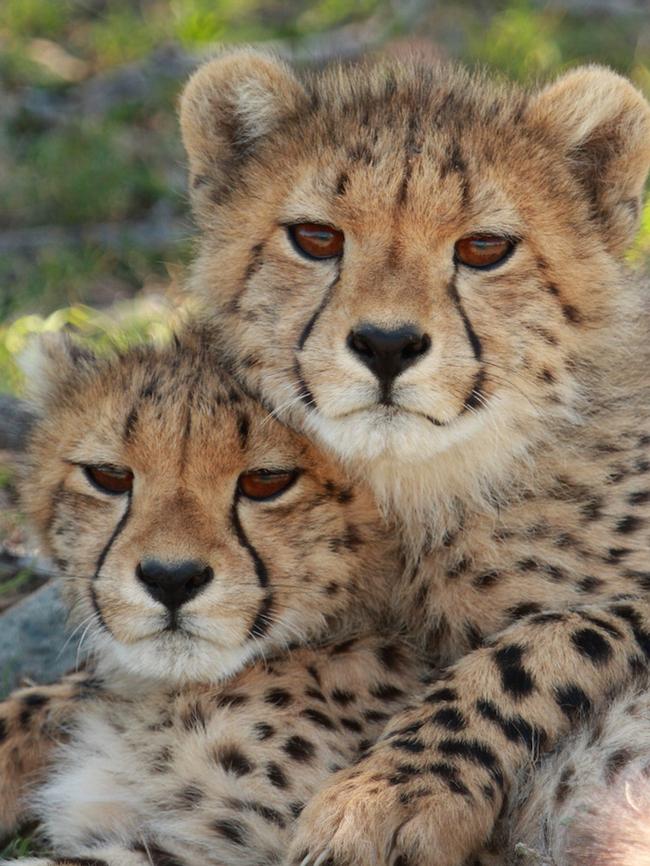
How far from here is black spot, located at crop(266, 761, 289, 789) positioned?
8.48 feet

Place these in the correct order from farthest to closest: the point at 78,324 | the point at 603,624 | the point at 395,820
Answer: the point at 78,324 → the point at 603,624 → the point at 395,820

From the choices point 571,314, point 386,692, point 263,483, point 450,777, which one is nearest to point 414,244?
point 571,314

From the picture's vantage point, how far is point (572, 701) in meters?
2.53

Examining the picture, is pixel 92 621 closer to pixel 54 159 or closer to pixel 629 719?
pixel 629 719

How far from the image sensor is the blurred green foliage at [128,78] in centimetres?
576

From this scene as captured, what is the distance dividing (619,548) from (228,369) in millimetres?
837

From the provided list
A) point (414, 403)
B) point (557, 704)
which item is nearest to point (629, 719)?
point (557, 704)

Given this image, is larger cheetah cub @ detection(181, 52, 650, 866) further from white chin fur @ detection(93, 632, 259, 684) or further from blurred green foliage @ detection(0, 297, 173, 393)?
blurred green foliage @ detection(0, 297, 173, 393)

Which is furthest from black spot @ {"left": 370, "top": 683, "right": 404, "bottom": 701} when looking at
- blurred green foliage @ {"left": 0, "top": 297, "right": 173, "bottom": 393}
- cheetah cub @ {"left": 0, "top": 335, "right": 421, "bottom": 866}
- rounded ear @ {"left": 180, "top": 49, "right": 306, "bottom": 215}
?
blurred green foliage @ {"left": 0, "top": 297, "right": 173, "bottom": 393}

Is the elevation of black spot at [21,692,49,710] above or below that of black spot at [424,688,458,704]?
below

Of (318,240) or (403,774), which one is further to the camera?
(318,240)

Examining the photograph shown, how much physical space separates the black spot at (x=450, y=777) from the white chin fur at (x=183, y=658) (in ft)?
1.47

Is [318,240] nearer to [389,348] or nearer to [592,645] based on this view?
[389,348]

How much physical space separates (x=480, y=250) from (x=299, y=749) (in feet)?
3.19
